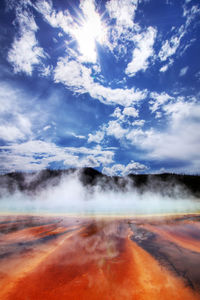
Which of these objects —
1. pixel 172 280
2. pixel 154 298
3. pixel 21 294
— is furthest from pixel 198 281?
pixel 21 294

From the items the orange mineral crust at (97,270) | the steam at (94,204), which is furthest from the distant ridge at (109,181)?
the orange mineral crust at (97,270)

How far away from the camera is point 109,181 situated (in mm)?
30688

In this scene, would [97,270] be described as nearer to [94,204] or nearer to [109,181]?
[94,204]

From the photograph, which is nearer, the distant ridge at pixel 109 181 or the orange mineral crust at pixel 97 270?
the orange mineral crust at pixel 97 270

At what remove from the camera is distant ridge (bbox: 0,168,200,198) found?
2706 cm

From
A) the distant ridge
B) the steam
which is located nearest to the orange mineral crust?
the steam

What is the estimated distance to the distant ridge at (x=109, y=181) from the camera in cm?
2706

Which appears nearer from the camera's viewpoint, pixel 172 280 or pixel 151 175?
pixel 172 280

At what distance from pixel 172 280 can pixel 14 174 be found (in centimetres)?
3700

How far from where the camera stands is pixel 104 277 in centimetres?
157

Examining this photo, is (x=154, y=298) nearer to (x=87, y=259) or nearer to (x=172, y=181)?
(x=87, y=259)

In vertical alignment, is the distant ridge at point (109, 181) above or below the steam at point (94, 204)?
above

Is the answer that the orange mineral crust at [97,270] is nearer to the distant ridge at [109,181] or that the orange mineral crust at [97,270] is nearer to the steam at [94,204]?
the steam at [94,204]

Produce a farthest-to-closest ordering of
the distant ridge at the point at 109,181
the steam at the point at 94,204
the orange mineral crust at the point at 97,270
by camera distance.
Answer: the distant ridge at the point at 109,181 < the steam at the point at 94,204 < the orange mineral crust at the point at 97,270
